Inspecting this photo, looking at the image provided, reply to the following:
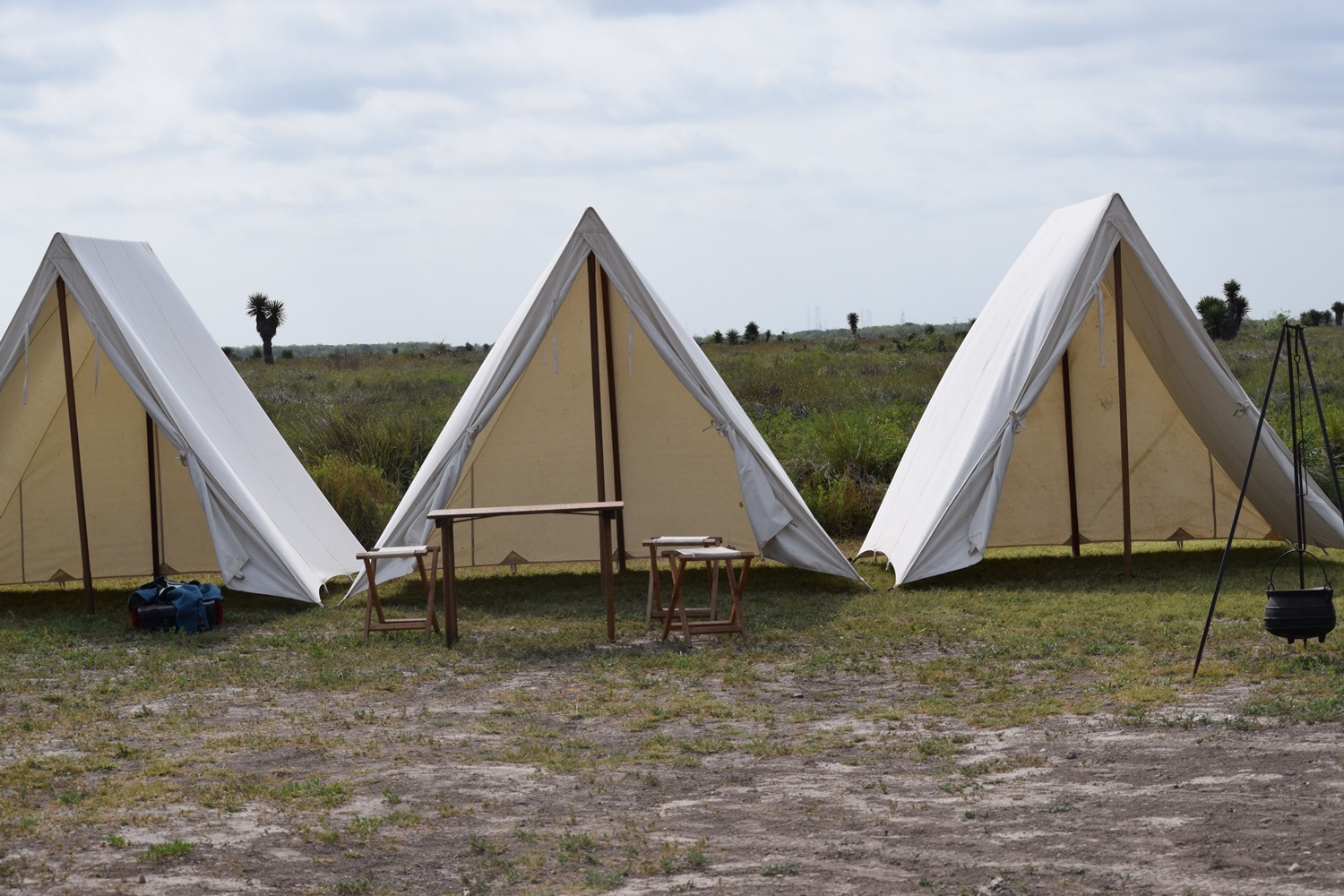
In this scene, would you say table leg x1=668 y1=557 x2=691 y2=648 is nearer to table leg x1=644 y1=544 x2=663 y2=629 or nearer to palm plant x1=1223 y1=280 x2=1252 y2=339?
table leg x1=644 y1=544 x2=663 y2=629

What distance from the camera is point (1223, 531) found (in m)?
8.53

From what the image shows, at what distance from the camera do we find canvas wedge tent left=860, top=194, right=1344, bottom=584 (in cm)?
731

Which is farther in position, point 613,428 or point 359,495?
point 359,495

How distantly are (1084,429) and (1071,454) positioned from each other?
7.8 inches

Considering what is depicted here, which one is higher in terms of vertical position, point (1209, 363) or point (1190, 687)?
point (1209, 363)

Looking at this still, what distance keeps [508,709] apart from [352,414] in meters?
9.28

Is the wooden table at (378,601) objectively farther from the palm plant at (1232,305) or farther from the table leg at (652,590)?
the palm plant at (1232,305)

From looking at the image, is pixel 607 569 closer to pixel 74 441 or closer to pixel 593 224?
pixel 593 224

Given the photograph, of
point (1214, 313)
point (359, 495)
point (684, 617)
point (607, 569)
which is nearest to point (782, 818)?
point (684, 617)

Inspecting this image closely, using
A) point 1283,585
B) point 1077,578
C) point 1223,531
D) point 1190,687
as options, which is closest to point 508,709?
Result: point 1190,687

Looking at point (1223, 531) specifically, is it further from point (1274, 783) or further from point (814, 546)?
point (1274, 783)

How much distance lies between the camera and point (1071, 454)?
8.60 metres

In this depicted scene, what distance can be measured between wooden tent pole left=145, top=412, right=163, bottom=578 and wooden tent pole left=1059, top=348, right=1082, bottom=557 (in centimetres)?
572

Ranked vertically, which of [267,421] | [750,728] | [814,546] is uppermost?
[267,421]
